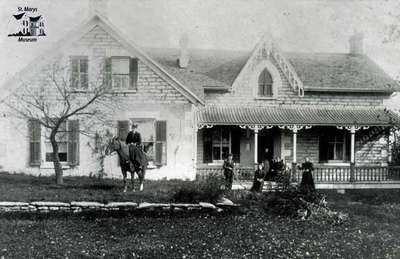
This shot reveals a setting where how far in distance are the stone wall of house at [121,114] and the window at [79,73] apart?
24 cm

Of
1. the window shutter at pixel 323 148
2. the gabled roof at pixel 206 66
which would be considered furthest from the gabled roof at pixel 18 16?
the window shutter at pixel 323 148

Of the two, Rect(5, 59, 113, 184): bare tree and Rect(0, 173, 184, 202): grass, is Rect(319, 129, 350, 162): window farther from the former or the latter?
Rect(5, 59, 113, 184): bare tree

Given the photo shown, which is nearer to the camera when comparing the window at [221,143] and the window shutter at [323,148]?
the window at [221,143]

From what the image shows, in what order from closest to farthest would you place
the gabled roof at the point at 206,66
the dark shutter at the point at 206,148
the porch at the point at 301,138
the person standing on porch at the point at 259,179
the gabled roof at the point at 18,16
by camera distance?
the gabled roof at the point at 18,16 < the person standing on porch at the point at 259,179 < the porch at the point at 301,138 < the gabled roof at the point at 206,66 < the dark shutter at the point at 206,148

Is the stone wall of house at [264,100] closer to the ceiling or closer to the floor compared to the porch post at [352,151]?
closer to the ceiling

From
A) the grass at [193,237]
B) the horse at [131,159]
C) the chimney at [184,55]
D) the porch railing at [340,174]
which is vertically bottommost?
the grass at [193,237]

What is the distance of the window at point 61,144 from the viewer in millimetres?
18250

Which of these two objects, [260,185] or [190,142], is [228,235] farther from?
[190,142]

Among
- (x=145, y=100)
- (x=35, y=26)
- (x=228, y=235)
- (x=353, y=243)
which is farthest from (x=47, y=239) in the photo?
(x=145, y=100)

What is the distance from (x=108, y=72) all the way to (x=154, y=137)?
11.0ft

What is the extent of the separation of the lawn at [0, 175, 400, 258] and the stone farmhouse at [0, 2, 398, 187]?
6.03 metres

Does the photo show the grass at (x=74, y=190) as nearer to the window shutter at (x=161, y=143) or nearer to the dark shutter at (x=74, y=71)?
the window shutter at (x=161, y=143)

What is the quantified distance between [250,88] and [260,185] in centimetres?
676

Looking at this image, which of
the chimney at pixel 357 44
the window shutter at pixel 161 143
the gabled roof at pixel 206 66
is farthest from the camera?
the chimney at pixel 357 44
